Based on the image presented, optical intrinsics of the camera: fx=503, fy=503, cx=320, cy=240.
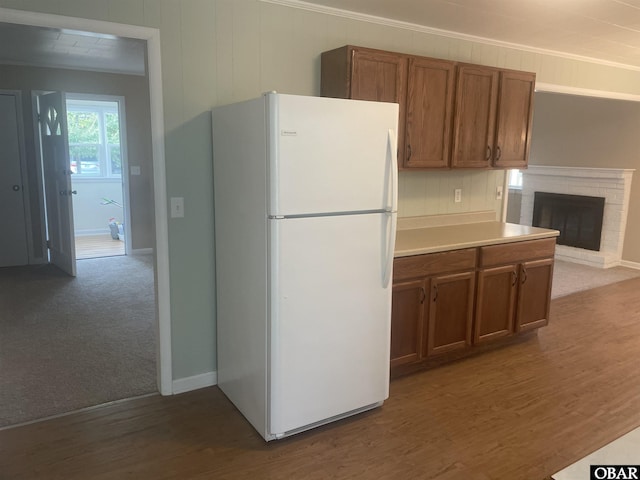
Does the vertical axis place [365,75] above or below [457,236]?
above

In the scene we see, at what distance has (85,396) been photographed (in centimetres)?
302

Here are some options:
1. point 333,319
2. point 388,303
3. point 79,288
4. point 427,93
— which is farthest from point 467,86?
point 79,288

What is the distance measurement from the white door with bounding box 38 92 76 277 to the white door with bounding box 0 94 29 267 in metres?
0.29

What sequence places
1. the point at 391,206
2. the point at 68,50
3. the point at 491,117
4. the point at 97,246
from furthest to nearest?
the point at 97,246, the point at 68,50, the point at 491,117, the point at 391,206

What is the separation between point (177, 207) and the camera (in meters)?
2.92

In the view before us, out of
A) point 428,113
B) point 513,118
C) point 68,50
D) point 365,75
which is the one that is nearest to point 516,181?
point 513,118

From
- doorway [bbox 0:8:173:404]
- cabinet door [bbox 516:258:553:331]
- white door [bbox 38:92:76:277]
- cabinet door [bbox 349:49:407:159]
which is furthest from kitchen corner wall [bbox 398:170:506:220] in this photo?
→ white door [bbox 38:92:76:277]

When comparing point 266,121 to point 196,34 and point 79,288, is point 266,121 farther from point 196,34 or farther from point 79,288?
point 79,288

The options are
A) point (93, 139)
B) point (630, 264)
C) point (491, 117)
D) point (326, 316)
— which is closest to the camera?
point (326, 316)

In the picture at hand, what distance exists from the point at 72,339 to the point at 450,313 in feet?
9.37

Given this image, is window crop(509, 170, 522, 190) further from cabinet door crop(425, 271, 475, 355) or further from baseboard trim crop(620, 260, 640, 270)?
cabinet door crop(425, 271, 475, 355)

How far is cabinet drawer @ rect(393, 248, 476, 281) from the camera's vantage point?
10.1ft

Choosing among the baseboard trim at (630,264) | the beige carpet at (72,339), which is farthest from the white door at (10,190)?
the baseboard trim at (630,264)

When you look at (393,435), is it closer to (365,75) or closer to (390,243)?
(390,243)
